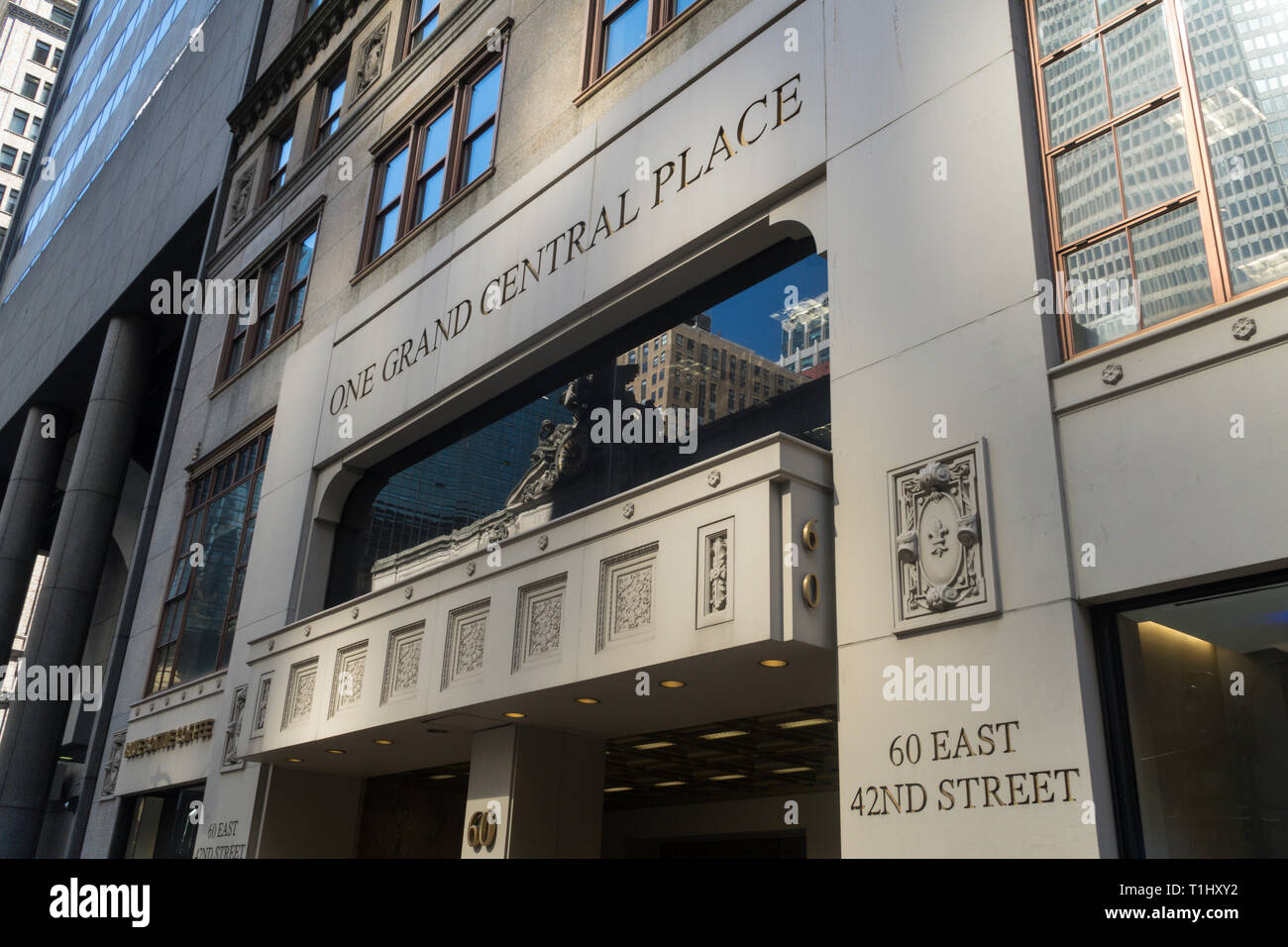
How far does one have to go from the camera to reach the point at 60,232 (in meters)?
37.9

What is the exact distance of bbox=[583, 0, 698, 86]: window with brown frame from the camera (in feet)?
44.5

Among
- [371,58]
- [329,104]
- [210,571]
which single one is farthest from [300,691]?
[329,104]

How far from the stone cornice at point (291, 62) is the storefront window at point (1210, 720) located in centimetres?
2061

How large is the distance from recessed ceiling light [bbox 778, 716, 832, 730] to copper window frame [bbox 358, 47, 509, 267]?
870cm

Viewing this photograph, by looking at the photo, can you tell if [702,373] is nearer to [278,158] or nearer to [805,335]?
[805,335]

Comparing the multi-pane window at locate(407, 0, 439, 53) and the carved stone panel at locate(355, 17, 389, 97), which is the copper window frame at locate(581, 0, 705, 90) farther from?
the carved stone panel at locate(355, 17, 389, 97)

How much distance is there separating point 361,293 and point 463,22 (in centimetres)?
468

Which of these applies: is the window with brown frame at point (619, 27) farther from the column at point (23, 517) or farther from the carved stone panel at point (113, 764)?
the column at point (23, 517)

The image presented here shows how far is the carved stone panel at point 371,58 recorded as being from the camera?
2055cm

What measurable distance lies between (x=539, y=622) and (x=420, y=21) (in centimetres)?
1338

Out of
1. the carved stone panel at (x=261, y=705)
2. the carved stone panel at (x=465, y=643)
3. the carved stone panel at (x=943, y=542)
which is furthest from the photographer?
the carved stone panel at (x=261, y=705)

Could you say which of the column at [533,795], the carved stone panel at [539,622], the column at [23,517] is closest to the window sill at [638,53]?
the carved stone panel at [539,622]

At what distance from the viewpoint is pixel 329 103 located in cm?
2270

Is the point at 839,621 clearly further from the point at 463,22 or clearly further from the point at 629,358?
the point at 463,22
